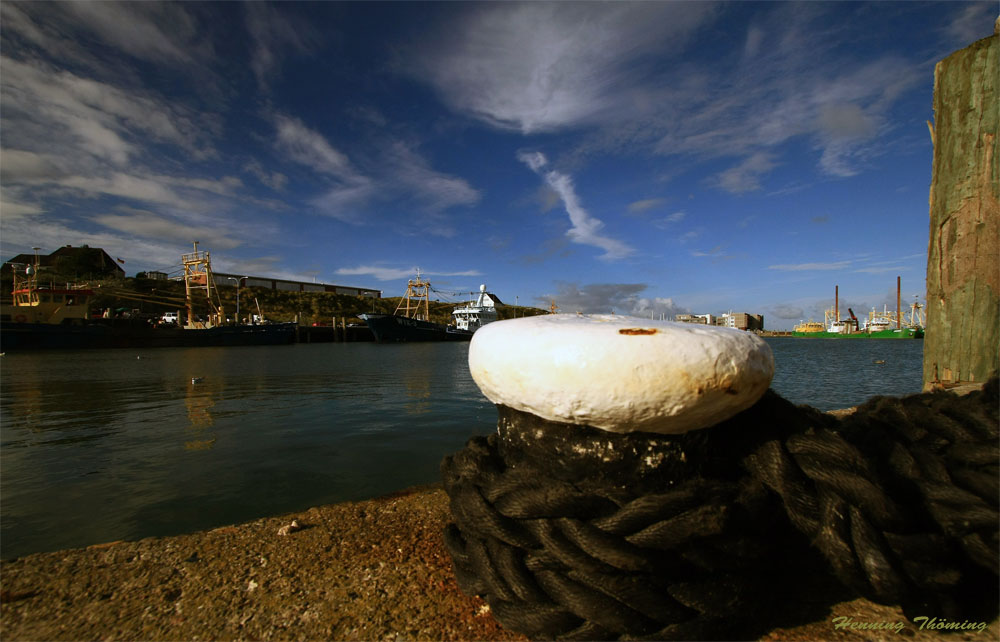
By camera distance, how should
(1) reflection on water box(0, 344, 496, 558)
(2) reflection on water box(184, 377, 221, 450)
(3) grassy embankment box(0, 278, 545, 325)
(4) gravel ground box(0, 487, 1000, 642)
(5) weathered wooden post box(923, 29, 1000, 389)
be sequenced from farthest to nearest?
(3) grassy embankment box(0, 278, 545, 325) → (2) reflection on water box(184, 377, 221, 450) → (1) reflection on water box(0, 344, 496, 558) → (5) weathered wooden post box(923, 29, 1000, 389) → (4) gravel ground box(0, 487, 1000, 642)

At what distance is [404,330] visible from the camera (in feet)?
173

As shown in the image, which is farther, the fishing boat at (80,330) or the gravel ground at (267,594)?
the fishing boat at (80,330)

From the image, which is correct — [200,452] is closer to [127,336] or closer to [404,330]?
[127,336]

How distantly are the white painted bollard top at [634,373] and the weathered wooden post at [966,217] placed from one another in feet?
7.89

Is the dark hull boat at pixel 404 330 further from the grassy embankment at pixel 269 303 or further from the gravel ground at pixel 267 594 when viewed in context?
the gravel ground at pixel 267 594

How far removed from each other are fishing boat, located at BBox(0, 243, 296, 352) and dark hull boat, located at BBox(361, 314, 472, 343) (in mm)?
9044

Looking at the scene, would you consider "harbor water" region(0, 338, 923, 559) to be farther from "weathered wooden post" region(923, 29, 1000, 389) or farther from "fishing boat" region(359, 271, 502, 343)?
"fishing boat" region(359, 271, 502, 343)

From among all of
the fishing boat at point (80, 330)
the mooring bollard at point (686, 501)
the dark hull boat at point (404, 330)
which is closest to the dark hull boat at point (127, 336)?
the fishing boat at point (80, 330)

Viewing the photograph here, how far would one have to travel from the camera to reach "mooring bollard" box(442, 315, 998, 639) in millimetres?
1177

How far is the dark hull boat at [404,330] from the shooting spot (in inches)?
1949

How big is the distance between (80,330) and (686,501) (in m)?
44.0

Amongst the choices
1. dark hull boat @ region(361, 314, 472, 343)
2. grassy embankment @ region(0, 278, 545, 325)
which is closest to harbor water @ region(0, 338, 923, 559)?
dark hull boat @ region(361, 314, 472, 343)

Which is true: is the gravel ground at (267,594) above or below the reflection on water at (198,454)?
above

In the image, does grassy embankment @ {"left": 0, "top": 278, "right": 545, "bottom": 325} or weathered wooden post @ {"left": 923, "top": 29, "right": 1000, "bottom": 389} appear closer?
weathered wooden post @ {"left": 923, "top": 29, "right": 1000, "bottom": 389}
